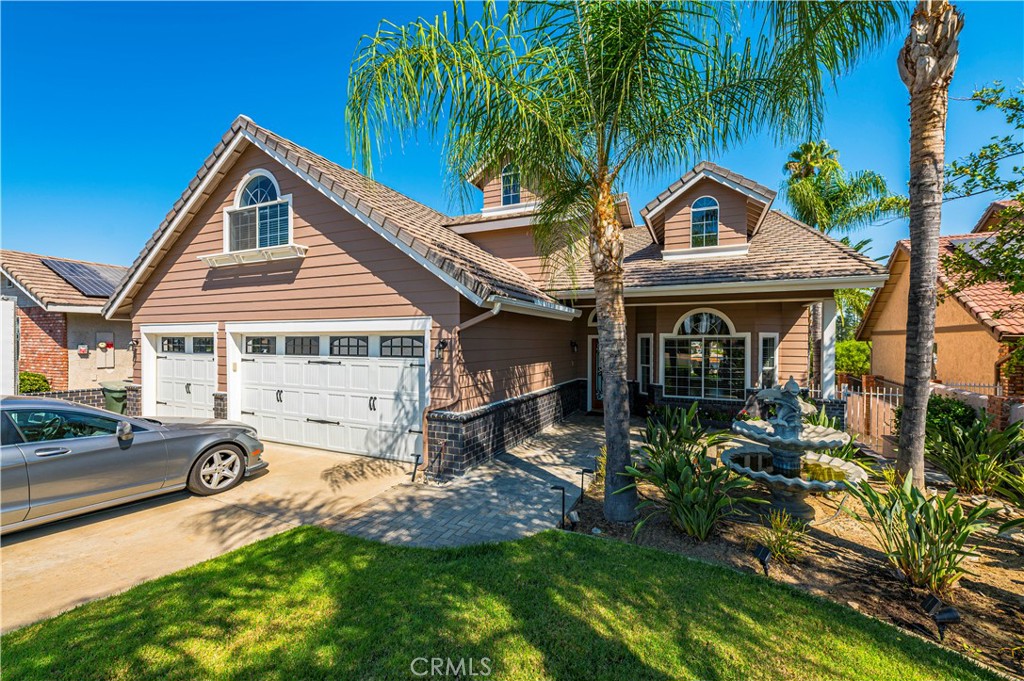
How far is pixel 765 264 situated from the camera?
31.4 feet

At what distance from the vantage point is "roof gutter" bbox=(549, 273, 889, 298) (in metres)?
8.03

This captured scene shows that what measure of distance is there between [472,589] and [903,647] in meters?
3.37

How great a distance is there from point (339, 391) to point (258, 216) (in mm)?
4304

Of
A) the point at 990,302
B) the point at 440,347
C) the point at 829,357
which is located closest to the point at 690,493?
the point at 440,347

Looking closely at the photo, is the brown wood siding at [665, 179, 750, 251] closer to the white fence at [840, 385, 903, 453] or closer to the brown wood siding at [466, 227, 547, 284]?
the brown wood siding at [466, 227, 547, 284]

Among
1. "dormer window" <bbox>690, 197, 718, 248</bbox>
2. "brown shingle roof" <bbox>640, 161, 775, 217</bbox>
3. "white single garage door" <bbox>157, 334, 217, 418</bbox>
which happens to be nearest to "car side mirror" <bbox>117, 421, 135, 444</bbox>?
"white single garage door" <bbox>157, 334, 217, 418</bbox>

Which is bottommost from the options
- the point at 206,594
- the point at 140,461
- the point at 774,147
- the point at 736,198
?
the point at 206,594

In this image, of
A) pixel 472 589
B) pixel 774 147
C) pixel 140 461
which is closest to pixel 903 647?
pixel 472 589

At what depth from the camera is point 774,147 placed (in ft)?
18.1

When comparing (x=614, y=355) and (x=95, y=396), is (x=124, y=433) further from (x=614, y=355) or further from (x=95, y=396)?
(x=95, y=396)

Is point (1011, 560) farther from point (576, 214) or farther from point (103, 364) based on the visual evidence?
point (103, 364)

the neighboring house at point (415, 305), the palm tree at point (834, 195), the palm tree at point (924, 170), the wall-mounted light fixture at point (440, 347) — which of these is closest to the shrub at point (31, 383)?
the neighboring house at point (415, 305)

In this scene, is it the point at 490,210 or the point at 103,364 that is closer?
the point at 490,210

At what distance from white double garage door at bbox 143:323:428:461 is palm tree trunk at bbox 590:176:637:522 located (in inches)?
141
